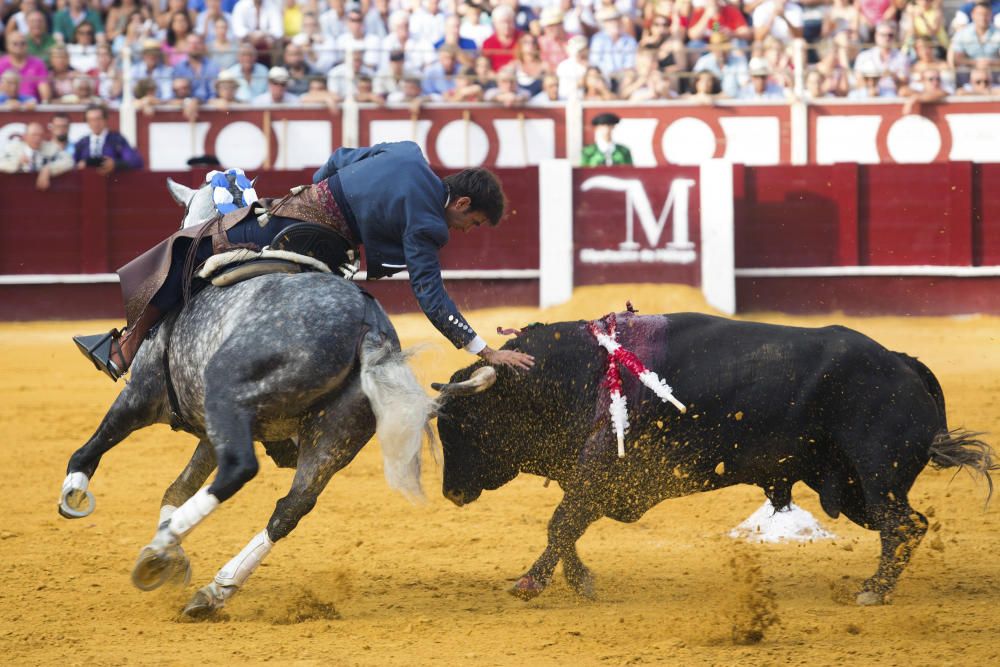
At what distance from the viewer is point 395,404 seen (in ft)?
11.9

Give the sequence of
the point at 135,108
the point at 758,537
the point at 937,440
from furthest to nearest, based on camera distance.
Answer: the point at 135,108
the point at 758,537
the point at 937,440

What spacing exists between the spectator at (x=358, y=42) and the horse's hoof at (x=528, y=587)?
7606mm

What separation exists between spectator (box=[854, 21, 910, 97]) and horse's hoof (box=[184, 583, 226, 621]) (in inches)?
344

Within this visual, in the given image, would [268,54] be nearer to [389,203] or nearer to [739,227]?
[739,227]

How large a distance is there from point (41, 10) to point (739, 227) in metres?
5.74

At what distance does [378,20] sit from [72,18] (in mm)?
2444

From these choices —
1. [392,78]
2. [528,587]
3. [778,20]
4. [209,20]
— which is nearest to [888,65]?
[778,20]

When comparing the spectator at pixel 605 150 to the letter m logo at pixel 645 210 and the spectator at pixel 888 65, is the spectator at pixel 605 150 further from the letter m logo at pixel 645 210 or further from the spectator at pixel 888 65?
the spectator at pixel 888 65

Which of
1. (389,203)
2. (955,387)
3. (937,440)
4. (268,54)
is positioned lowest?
(955,387)

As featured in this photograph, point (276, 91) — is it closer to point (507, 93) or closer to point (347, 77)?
point (347, 77)

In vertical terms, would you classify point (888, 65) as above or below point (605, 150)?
above

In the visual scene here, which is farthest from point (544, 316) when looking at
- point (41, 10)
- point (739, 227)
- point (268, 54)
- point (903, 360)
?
point (903, 360)

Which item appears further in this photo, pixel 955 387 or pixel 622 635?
pixel 955 387

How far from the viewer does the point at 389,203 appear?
3.86 meters
